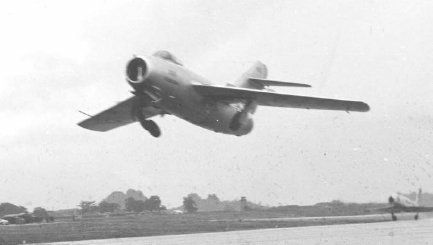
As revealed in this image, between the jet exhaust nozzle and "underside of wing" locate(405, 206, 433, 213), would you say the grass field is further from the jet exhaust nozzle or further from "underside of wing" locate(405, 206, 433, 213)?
the jet exhaust nozzle

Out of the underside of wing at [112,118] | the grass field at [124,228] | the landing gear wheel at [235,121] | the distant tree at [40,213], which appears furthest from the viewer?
the distant tree at [40,213]

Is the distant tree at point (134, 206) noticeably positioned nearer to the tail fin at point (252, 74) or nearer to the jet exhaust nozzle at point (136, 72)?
the tail fin at point (252, 74)

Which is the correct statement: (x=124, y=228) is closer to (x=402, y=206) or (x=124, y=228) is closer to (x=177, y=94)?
(x=177, y=94)

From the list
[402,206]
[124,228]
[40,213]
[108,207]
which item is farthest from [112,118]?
[108,207]

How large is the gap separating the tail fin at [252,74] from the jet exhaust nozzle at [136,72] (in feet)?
32.7

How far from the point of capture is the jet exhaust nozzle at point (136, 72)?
21.7 meters

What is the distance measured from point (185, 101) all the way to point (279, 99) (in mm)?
4915

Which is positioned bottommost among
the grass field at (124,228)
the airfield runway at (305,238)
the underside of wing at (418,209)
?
the airfield runway at (305,238)

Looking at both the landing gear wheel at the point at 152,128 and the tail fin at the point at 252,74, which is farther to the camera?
the tail fin at the point at 252,74

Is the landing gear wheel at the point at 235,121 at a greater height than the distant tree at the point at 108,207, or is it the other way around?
the landing gear wheel at the point at 235,121

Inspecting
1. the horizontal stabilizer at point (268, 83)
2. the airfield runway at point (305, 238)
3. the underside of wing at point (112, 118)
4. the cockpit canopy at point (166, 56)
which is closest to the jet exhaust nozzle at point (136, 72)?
the cockpit canopy at point (166, 56)

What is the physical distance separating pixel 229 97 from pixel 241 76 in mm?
6659

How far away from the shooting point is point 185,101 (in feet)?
76.8

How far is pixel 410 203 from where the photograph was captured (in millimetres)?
54375
